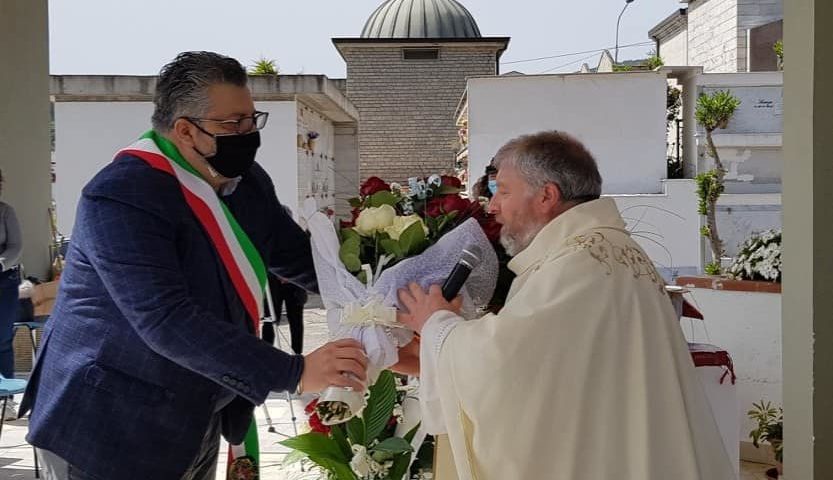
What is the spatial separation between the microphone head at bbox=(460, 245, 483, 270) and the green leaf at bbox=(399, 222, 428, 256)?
0.16 m

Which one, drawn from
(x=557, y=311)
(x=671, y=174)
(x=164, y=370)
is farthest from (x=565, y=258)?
(x=671, y=174)

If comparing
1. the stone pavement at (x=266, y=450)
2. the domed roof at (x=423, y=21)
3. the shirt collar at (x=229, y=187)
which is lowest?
the stone pavement at (x=266, y=450)

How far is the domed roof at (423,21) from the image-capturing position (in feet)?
104

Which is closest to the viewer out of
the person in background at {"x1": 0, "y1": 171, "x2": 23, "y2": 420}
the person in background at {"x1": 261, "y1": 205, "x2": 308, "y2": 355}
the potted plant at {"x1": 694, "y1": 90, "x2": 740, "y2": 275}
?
the person in background at {"x1": 0, "y1": 171, "x2": 23, "y2": 420}

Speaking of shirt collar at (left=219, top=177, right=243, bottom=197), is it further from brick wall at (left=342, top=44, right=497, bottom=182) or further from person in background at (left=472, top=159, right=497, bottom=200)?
brick wall at (left=342, top=44, right=497, bottom=182)

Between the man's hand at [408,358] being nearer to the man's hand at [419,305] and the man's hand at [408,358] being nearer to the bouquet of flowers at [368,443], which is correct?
the man's hand at [419,305]

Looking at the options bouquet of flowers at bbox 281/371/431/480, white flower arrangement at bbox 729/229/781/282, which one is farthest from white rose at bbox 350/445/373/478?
white flower arrangement at bbox 729/229/781/282

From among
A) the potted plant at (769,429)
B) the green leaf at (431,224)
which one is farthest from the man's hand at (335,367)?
the potted plant at (769,429)

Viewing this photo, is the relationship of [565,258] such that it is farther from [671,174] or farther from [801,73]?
[671,174]

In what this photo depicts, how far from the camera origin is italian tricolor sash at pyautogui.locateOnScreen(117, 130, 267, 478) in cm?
227

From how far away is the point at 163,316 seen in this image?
2080mm

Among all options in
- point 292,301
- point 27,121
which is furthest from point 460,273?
point 27,121

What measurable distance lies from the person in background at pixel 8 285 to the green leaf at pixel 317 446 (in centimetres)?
417

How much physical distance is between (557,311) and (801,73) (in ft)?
6.74
